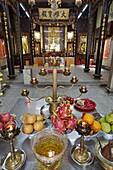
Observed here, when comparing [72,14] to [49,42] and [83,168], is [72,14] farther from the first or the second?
[83,168]

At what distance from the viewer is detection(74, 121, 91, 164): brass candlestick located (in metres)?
0.63

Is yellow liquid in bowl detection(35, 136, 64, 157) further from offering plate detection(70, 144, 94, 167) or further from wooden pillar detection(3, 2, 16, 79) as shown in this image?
wooden pillar detection(3, 2, 16, 79)

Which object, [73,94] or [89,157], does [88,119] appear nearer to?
[89,157]

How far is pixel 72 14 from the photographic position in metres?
7.07

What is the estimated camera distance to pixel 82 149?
717 mm

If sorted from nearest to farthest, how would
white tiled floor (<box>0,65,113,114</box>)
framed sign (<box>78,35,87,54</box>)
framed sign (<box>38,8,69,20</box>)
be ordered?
white tiled floor (<box>0,65,113,114</box>) → framed sign (<box>38,8,69,20</box>) → framed sign (<box>78,35,87,54</box>)

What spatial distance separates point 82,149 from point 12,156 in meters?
0.41

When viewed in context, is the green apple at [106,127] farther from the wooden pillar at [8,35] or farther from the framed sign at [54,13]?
the framed sign at [54,13]

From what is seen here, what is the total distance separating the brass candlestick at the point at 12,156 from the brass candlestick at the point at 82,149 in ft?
1.05

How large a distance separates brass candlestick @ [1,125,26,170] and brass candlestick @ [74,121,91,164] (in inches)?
12.6

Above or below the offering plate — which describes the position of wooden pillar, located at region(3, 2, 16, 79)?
above

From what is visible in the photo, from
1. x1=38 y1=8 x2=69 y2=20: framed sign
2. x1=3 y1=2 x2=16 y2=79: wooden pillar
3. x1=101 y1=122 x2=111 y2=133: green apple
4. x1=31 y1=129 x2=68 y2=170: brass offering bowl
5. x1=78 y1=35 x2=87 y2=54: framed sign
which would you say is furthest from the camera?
x1=78 y1=35 x2=87 y2=54: framed sign

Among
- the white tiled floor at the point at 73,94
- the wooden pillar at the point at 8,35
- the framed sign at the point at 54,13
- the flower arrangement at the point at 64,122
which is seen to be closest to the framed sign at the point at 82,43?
the framed sign at the point at 54,13

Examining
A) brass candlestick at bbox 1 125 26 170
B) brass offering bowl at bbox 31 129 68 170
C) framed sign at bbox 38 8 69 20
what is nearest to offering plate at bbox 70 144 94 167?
brass offering bowl at bbox 31 129 68 170
